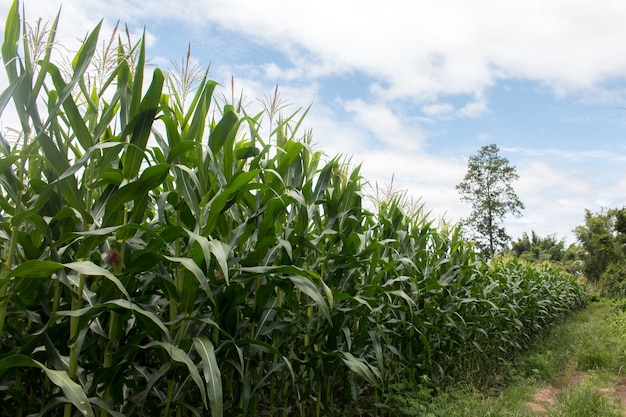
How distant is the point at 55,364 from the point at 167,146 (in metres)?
0.98

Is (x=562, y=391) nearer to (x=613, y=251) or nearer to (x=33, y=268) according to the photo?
(x=33, y=268)

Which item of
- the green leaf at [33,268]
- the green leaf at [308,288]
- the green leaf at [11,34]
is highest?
the green leaf at [11,34]

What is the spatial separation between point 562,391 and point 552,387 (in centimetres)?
78

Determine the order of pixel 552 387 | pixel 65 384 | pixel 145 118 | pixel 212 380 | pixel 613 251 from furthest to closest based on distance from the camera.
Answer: pixel 613 251
pixel 552 387
pixel 145 118
pixel 212 380
pixel 65 384

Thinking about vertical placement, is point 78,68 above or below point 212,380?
above

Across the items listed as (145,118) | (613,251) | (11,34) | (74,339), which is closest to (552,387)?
(74,339)

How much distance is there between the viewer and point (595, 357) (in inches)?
268

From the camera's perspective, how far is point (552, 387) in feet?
18.6

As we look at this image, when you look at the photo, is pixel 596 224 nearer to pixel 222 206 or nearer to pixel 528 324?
pixel 528 324

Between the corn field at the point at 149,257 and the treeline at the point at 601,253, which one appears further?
the treeline at the point at 601,253

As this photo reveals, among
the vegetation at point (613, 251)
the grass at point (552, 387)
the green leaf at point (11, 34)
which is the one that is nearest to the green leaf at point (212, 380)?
the green leaf at point (11, 34)

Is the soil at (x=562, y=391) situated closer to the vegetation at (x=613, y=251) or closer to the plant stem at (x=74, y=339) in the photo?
the plant stem at (x=74, y=339)

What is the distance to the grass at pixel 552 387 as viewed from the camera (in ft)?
11.8

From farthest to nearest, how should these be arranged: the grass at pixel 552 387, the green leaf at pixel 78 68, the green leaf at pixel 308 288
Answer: the grass at pixel 552 387, the green leaf at pixel 308 288, the green leaf at pixel 78 68
